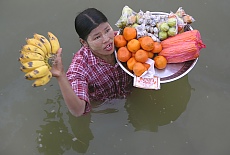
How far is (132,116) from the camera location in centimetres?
308

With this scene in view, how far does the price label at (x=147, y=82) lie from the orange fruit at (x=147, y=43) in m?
0.21

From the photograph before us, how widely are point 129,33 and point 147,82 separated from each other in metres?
0.37

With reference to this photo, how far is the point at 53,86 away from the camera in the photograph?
10.7 feet

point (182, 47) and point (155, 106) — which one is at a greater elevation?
point (182, 47)

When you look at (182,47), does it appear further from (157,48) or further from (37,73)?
(37,73)

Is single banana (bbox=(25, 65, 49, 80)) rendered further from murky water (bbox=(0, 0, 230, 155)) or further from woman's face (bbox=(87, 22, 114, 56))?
murky water (bbox=(0, 0, 230, 155))

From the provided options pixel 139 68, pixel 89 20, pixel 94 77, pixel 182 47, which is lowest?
pixel 94 77

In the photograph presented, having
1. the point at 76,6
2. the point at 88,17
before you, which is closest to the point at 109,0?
the point at 76,6

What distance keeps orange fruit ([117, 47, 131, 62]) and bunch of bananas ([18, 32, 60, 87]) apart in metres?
0.52

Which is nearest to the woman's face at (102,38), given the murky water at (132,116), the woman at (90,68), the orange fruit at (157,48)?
the woman at (90,68)

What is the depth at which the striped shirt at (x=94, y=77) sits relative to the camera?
2.20m

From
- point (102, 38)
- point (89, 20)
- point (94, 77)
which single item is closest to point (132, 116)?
point (94, 77)

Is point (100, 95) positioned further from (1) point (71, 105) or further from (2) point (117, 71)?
(1) point (71, 105)

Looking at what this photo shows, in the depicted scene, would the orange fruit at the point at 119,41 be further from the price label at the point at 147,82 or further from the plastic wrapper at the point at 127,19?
the price label at the point at 147,82
